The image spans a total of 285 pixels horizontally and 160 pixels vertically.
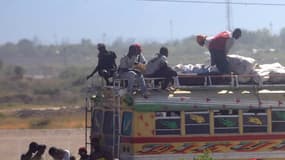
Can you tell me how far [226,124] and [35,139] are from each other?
915 inches

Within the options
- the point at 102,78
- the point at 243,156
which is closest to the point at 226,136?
the point at 243,156

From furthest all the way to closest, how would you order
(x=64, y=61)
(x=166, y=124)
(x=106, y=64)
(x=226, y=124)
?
1. (x=64, y=61)
2. (x=106, y=64)
3. (x=226, y=124)
4. (x=166, y=124)

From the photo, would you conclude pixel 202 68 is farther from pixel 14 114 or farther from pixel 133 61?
pixel 14 114

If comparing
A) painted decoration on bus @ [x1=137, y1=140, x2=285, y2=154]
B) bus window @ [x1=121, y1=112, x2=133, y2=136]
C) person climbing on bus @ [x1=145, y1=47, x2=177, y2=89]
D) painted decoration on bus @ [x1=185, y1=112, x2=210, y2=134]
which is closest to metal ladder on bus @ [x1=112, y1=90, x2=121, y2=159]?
bus window @ [x1=121, y1=112, x2=133, y2=136]

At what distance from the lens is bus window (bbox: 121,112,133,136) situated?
17.4m

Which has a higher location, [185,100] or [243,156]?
[185,100]

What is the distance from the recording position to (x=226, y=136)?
17672mm

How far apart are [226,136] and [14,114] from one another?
4403 cm

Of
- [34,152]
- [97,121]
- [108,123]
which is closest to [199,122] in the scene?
[108,123]

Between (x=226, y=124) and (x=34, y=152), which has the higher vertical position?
(x=226, y=124)

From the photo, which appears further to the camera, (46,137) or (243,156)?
(46,137)

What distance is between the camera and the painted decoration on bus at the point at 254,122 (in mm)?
17891

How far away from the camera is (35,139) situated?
132ft

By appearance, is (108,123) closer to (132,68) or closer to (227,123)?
(132,68)
